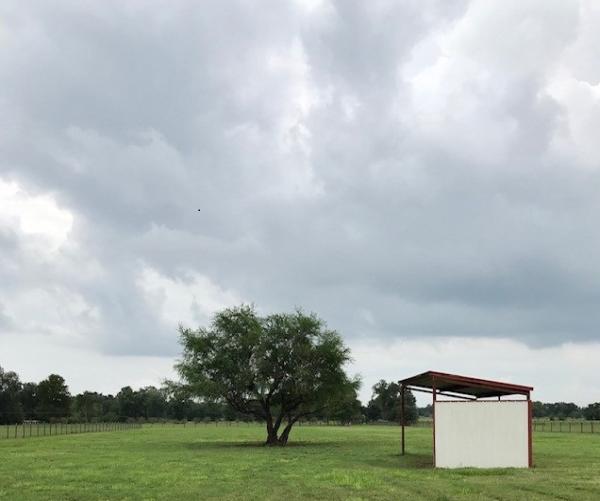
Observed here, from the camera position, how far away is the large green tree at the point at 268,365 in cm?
5491

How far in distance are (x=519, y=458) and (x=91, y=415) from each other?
160603 millimetres

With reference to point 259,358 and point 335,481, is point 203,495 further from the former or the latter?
point 259,358

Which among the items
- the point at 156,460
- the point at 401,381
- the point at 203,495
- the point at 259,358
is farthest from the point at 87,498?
the point at 259,358

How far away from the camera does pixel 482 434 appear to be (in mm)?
31812

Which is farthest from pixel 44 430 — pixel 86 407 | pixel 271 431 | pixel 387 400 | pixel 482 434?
pixel 387 400

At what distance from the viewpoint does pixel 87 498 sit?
20.8 metres

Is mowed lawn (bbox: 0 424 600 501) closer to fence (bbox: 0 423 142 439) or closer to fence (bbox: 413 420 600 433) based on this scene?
fence (bbox: 0 423 142 439)

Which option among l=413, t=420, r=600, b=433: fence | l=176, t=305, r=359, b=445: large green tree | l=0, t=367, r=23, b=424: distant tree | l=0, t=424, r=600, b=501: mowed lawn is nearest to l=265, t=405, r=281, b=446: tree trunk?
l=176, t=305, r=359, b=445: large green tree

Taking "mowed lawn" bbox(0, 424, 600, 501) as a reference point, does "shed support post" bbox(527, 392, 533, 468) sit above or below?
above

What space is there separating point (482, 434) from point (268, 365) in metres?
25.3

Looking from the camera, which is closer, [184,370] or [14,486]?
[14,486]

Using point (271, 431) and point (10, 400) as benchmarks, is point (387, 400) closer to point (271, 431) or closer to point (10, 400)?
point (10, 400)

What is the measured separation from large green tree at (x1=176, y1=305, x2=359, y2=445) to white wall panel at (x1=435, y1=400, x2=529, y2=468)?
2331 centimetres

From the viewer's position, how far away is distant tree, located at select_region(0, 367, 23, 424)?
5747 inches
